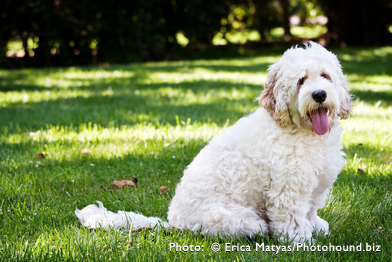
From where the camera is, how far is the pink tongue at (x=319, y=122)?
2.88 m

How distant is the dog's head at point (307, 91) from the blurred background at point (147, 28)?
10198mm

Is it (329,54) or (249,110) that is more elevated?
(329,54)

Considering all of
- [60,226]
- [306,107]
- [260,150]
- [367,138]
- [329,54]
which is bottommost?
[60,226]

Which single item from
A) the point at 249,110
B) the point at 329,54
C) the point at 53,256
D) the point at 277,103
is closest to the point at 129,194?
the point at 53,256

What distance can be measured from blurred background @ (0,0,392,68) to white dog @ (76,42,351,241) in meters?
10.0

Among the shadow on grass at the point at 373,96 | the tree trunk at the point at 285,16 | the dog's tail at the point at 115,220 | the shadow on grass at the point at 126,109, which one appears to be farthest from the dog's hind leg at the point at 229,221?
the tree trunk at the point at 285,16

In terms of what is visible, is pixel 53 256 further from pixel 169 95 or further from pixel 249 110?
pixel 169 95

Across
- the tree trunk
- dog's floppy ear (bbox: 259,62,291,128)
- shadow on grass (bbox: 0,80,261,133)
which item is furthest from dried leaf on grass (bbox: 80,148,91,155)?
the tree trunk

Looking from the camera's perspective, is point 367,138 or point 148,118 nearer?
point 367,138

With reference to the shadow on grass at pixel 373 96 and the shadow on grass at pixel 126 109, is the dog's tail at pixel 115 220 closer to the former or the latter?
the shadow on grass at pixel 126 109

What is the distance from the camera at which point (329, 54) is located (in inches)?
118

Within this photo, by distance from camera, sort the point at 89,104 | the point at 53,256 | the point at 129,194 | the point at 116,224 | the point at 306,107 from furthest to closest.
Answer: the point at 89,104
the point at 129,194
the point at 116,224
the point at 306,107
the point at 53,256

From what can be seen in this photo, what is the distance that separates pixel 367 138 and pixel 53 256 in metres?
4.17

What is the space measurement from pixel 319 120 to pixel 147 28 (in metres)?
15.5
